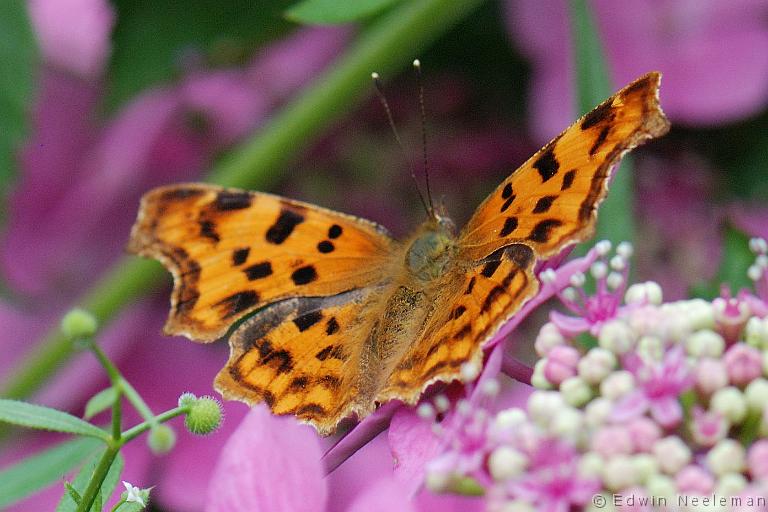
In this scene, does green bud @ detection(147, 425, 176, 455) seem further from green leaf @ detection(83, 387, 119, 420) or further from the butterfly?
the butterfly

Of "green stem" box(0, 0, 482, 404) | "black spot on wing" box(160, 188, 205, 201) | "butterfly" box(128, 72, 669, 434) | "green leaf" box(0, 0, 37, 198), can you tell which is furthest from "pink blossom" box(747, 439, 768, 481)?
"green leaf" box(0, 0, 37, 198)

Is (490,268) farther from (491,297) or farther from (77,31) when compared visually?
(77,31)

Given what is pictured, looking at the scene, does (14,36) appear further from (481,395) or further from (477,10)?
(481,395)

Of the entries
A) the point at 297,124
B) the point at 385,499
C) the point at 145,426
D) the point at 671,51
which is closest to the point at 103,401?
the point at 145,426

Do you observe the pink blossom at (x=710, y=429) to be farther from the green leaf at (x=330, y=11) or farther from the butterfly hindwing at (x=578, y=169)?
the green leaf at (x=330, y=11)

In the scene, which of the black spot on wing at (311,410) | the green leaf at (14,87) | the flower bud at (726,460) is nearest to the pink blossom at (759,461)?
the flower bud at (726,460)

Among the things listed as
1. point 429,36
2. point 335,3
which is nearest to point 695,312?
point 335,3
